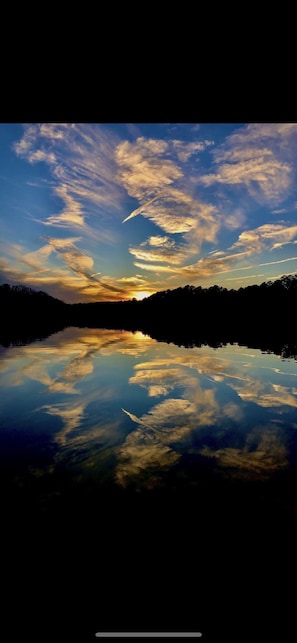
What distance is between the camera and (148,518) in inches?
85.3

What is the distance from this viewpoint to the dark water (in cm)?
145

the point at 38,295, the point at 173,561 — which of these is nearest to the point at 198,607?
the point at 173,561

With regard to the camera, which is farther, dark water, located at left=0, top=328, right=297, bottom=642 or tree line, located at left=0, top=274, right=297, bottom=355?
tree line, located at left=0, top=274, right=297, bottom=355

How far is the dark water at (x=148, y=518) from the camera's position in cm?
Result: 145

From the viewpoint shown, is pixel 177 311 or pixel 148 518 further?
pixel 177 311

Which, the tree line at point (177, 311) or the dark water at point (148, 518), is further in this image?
the tree line at point (177, 311)

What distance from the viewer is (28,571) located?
5.53ft
